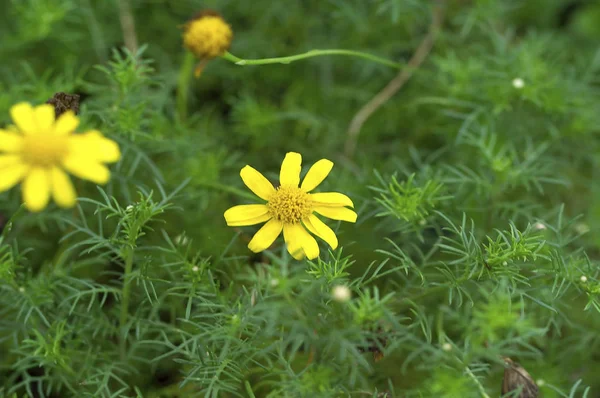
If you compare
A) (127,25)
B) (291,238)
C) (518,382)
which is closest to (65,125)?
(291,238)

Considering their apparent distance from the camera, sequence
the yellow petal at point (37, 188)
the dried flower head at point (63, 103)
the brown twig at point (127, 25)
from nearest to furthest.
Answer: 1. the yellow petal at point (37, 188)
2. the dried flower head at point (63, 103)
3. the brown twig at point (127, 25)

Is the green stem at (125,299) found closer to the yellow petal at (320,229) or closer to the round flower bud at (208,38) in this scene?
the yellow petal at (320,229)

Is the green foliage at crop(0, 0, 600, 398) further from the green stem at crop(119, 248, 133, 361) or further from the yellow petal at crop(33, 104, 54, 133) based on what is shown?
the yellow petal at crop(33, 104, 54, 133)

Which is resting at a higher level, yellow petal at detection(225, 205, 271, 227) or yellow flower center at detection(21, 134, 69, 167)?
yellow flower center at detection(21, 134, 69, 167)

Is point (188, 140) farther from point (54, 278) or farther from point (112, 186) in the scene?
→ point (54, 278)

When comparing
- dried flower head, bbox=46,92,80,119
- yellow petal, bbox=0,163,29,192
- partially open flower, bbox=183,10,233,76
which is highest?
partially open flower, bbox=183,10,233,76

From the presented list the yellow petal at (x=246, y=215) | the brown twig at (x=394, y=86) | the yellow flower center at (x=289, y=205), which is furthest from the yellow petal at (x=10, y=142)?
the brown twig at (x=394, y=86)

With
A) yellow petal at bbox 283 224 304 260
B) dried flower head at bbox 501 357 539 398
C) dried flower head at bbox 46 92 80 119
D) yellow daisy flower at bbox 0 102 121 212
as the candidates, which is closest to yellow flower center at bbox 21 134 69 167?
yellow daisy flower at bbox 0 102 121 212

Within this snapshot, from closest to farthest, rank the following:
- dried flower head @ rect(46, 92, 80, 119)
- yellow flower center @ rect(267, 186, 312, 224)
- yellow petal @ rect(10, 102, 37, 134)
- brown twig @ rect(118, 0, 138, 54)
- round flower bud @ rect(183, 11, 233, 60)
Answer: yellow petal @ rect(10, 102, 37, 134)
dried flower head @ rect(46, 92, 80, 119)
yellow flower center @ rect(267, 186, 312, 224)
round flower bud @ rect(183, 11, 233, 60)
brown twig @ rect(118, 0, 138, 54)
